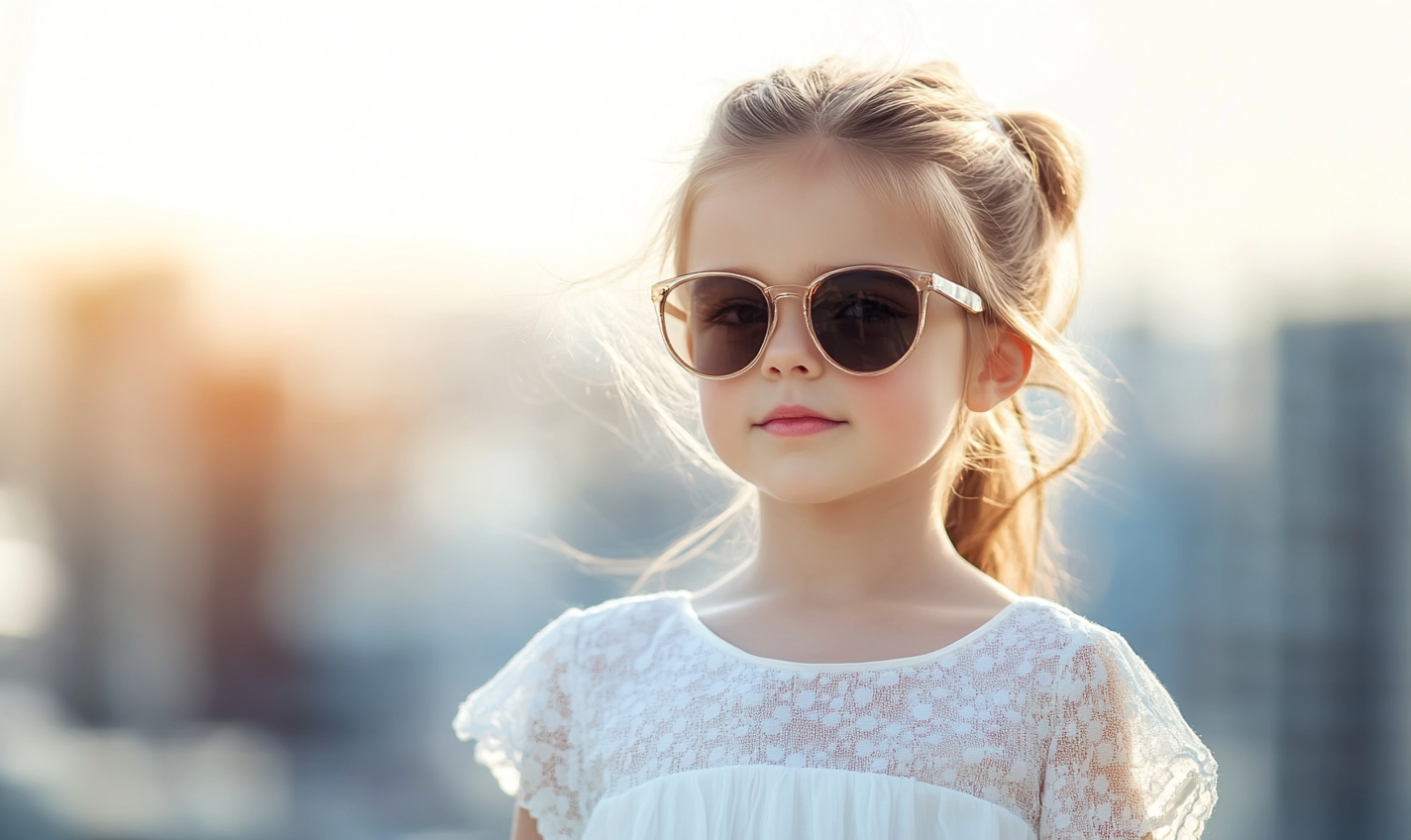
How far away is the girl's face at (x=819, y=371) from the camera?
991 millimetres

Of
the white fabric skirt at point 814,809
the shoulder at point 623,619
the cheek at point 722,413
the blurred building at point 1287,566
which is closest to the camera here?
the white fabric skirt at point 814,809

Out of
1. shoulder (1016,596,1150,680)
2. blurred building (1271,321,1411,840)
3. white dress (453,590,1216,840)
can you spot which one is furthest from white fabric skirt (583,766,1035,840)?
blurred building (1271,321,1411,840)

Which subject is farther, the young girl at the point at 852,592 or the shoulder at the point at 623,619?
the shoulder at the point at 623,619

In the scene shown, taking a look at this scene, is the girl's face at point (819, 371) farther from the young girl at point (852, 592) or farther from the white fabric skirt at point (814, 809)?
the white fabric skirt at point (814, 809)

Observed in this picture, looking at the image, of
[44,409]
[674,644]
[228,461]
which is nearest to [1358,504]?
[674,644]

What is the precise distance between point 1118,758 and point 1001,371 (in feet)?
1.25

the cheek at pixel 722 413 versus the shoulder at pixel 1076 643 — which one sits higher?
the cheek at pixel 722 413

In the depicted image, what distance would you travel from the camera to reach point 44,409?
3.21 meters

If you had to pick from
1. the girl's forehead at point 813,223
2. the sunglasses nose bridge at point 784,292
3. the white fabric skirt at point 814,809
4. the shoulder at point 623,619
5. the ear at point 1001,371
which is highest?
the girl's forehead at point 813,223

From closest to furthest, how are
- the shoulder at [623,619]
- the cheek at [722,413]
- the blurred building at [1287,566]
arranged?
the cheek at [722,413]
the shoulder at [623,619]
the blurred building at [1287,566]

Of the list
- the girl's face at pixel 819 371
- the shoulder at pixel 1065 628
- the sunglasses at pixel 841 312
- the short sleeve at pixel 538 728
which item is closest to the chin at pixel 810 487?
the girl's face at pixel 819 371

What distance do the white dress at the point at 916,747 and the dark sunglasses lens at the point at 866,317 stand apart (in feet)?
0.90

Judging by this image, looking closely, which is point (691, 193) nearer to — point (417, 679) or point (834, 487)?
point (834, 487)

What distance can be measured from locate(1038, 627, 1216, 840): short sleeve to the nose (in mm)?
347
